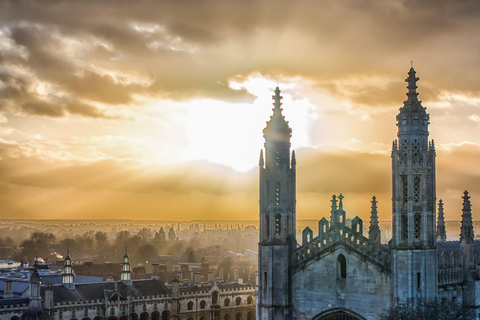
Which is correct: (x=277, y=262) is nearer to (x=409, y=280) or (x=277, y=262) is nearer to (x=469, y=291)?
(x=409, y=280)

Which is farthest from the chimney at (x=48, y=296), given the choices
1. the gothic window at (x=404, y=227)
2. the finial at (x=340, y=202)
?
the gothic window at (x=404, y=227)

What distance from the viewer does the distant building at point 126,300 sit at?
85.7 m

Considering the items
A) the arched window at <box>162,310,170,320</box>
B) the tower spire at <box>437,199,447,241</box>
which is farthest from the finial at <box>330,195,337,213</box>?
the arched window at <box>162,310,170,320</box>

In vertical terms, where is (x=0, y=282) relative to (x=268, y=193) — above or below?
below

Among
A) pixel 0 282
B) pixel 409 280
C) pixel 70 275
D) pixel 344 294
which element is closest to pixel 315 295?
pixel 344 294

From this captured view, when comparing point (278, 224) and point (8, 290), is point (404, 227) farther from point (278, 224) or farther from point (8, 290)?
point (8, 290)

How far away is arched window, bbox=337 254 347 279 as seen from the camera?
41094mm

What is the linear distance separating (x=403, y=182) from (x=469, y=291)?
864 cm

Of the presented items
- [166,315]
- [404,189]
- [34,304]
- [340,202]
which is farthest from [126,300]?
[404,189]

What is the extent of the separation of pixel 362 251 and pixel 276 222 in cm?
567

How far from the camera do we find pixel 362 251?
40.3m

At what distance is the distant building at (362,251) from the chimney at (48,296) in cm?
4950

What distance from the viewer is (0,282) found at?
106000mm

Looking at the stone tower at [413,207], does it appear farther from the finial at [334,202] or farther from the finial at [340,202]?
the finial at [334,202]
